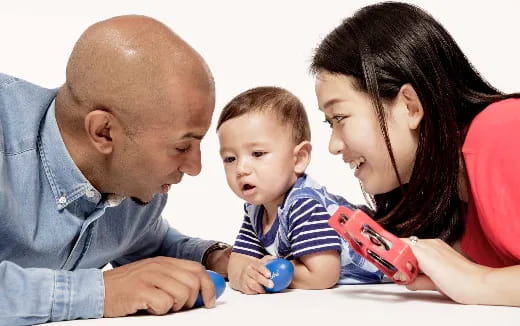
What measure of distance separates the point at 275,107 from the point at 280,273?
1.36 feet

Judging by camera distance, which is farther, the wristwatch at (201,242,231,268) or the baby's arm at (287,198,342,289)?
the wristwatch at (201,242,231,268)

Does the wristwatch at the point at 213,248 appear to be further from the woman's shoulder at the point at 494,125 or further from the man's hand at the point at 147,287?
the woman's shoulder at the point at 494,125

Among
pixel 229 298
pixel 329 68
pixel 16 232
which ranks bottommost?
pixel 229 298

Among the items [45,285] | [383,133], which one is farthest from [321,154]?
[45,285]

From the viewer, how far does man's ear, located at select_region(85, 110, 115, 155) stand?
169 cm

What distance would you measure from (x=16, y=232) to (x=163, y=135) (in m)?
0.36

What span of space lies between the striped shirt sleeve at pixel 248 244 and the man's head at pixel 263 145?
8cm

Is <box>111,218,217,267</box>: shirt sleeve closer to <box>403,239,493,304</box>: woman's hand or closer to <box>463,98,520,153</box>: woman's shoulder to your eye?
<box>403,239,493,304</box>: woman's hand

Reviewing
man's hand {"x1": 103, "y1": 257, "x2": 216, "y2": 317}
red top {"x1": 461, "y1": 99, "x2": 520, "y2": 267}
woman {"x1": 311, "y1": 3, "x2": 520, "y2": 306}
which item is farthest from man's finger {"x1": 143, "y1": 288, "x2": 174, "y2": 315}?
red top {"x1": 461, "y1": 99, "x2": 520, "y2": 267}

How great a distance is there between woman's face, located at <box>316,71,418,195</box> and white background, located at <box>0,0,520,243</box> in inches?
38.8

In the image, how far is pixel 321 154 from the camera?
291 centimetres

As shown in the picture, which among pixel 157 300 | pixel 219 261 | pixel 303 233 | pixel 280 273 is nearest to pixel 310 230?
pixel 303 233

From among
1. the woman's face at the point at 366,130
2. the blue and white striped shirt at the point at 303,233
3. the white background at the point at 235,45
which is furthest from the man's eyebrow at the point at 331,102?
the white background at the point at 235,45

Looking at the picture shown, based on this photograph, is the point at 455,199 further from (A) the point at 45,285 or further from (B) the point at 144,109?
(A) the point at 45,285
